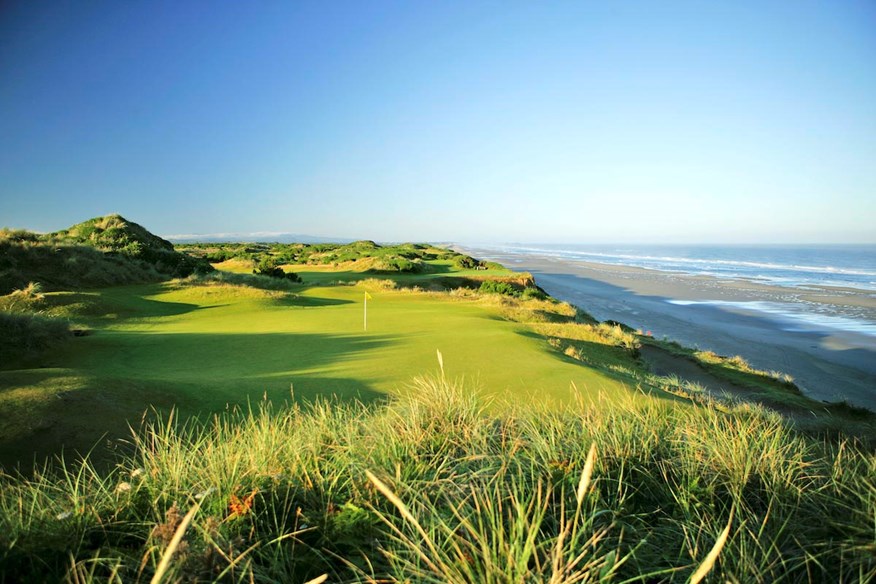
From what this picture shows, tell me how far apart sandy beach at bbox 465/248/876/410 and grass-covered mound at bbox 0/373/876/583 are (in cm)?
1493

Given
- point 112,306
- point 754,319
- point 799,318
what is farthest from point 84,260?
point 799,318

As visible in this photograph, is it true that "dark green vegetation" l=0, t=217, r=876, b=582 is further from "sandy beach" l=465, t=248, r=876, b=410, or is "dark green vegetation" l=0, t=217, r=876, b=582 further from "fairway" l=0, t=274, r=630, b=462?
"sandy beach" l=465, t=248, r=876, b=410

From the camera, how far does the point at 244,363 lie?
28.4 feet

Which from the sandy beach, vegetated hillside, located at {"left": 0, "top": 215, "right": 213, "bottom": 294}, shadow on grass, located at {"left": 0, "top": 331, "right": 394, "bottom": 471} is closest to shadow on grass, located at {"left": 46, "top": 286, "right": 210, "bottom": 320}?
shadow on grass, located at {"left": 0, "top": 331, "right": 394, "bottom": 471}

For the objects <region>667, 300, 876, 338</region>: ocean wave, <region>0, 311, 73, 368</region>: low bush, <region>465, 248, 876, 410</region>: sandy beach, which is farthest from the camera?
<region>667, 300, 876, 338</region>: ocean wave

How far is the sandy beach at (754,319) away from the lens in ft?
56.0

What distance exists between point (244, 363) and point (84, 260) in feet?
56.2

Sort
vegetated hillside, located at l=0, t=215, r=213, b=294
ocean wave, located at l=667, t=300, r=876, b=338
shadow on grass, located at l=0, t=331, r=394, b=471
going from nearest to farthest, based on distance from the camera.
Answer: shadow on grass, located at l=0, t=331, r=394, b=471 → vegetated hillside, located at l=0, t=215, r=213, b=294 → ocean wave, located at l=667, t=300, r=876, b=338

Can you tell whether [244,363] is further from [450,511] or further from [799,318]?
[799,318]

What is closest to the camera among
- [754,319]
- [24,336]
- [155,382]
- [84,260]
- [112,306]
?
[155,382]

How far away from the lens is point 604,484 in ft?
9.95

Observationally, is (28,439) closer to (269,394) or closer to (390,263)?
(269,394)

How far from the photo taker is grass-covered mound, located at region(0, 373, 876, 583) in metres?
2.04

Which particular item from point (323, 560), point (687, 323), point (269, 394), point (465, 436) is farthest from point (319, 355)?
point (687, 323)
